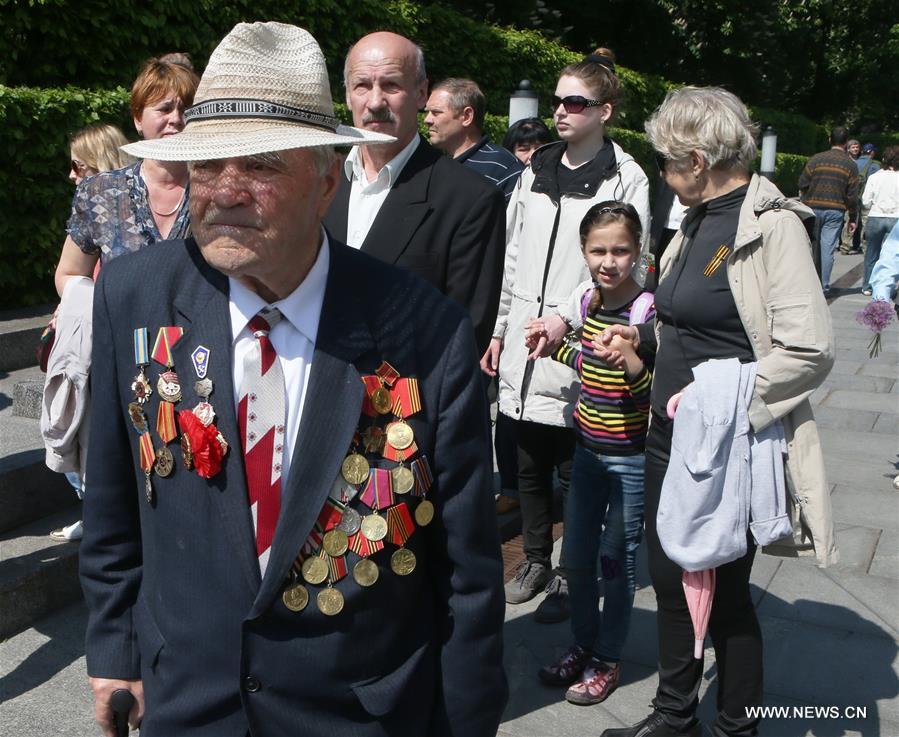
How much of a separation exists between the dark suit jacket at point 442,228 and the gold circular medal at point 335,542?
1.77 metres

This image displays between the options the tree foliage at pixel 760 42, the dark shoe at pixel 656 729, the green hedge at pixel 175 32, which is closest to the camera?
the dark shoe at pixel 656 729

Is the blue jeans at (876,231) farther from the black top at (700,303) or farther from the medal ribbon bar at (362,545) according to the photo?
the medal ribbon bar at (362,545)

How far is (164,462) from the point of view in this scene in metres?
1.88

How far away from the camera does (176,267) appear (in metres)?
1.98

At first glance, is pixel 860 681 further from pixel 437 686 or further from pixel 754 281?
pixel 437 686

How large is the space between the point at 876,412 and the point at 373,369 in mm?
7728

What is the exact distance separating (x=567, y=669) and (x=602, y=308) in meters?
1.42

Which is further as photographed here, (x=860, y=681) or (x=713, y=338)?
(x=860, y=681)

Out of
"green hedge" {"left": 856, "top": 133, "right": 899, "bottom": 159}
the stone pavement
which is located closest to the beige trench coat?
the stone pavement

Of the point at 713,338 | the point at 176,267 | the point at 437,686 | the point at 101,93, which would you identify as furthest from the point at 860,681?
the point at 101,93

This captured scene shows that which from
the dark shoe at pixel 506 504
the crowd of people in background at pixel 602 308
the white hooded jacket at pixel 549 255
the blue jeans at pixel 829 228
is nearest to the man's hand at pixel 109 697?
the crowd of people in background at pixel 602 308

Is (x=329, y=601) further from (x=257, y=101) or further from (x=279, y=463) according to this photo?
(x=257, y=101)

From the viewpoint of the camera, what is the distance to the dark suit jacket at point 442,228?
11.7 feet

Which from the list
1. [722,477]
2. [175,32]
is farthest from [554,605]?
[175,32]
